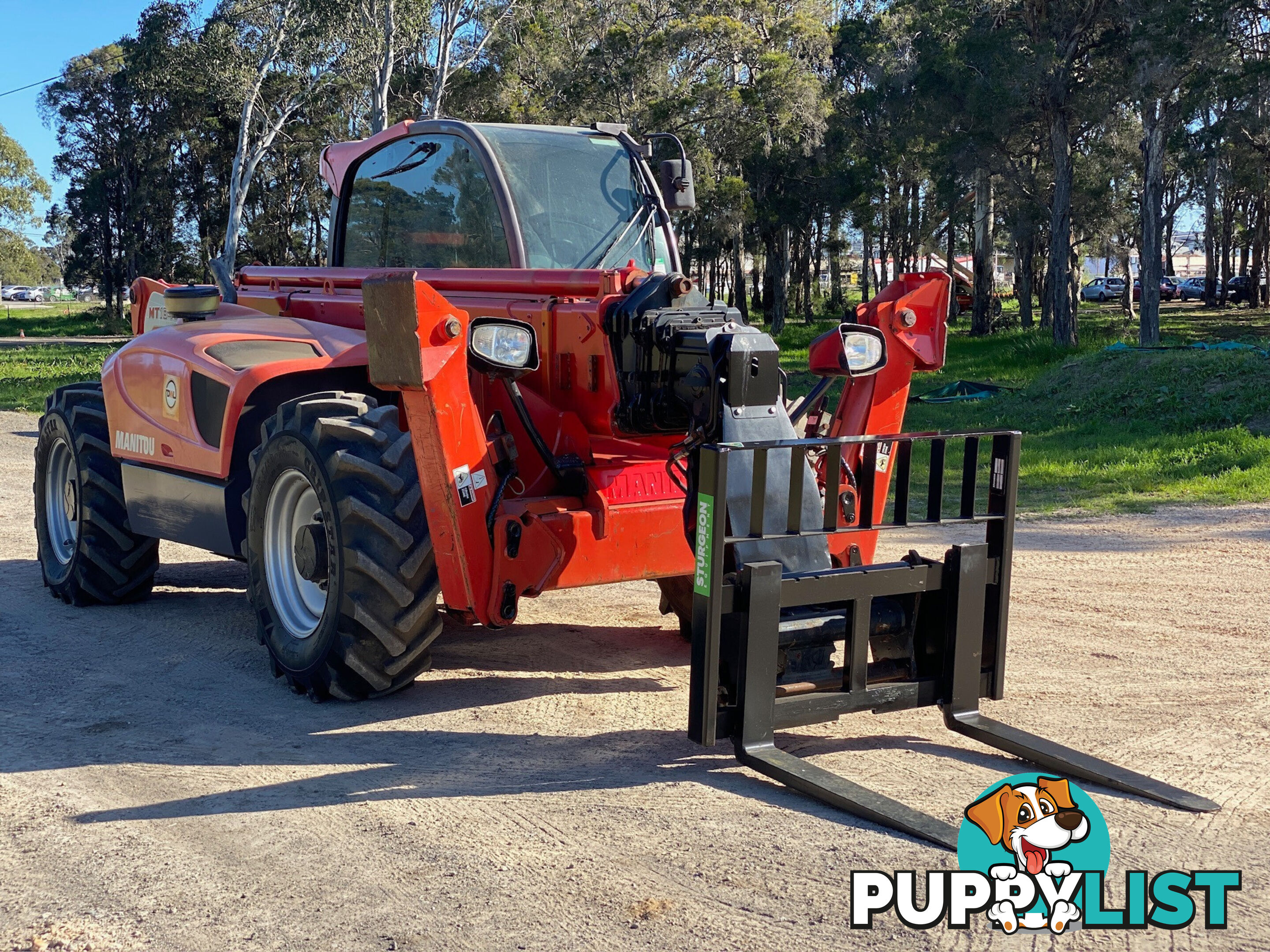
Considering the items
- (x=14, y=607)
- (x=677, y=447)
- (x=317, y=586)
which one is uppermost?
(x=677, y=447)

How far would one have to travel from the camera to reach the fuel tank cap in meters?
7.53

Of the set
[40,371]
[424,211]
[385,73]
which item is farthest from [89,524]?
[385,73]

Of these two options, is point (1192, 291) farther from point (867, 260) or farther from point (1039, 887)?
point (1039, 887)

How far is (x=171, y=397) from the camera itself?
666 cm

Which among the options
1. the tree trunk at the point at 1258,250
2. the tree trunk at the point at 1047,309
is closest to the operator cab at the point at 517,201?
the tree trunk at the point at 1047,309

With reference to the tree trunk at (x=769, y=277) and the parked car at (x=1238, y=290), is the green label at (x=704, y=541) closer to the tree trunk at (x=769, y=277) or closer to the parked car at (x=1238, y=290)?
the tree trunk at (x=769, y=277)

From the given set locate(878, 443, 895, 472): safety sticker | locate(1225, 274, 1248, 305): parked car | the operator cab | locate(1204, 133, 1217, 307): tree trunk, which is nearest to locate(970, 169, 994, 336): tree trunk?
locate(1204, 133, 1217, 307): tree trunk

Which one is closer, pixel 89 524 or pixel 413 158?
pixel 413 158

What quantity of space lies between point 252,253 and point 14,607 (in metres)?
49.9

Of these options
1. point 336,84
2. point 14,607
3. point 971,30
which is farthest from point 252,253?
point 14,607

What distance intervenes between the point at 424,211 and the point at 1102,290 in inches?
2878

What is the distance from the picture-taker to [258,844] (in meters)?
4.19

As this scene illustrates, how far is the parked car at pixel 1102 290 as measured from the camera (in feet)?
240

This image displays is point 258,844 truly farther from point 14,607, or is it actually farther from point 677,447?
point 14,607
